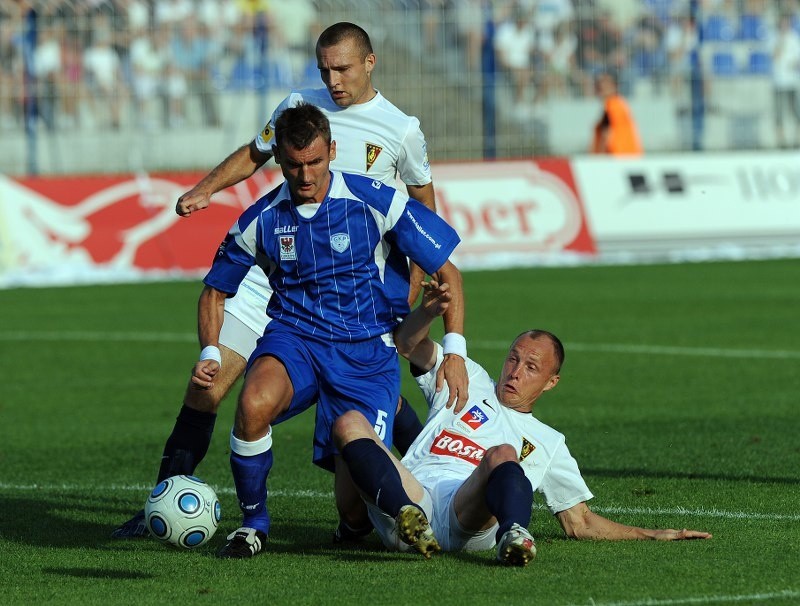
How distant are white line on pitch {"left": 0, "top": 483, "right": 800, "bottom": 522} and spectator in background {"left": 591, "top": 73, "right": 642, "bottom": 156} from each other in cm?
1383

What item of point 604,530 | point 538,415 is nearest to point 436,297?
point 604,530

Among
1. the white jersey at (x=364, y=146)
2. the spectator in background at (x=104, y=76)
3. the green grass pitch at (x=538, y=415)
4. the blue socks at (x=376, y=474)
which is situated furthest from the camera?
the spectator in background at (x=104, y=76)

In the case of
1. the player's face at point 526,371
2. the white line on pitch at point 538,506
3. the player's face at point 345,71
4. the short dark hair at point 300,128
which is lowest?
the white line on pitch at point 538,506

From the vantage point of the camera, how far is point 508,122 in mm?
22000

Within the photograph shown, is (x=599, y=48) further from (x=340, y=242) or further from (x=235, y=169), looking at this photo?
(x=340, y=242)

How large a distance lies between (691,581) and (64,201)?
14295 millimetres

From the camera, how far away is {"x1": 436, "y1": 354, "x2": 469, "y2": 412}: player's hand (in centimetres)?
605

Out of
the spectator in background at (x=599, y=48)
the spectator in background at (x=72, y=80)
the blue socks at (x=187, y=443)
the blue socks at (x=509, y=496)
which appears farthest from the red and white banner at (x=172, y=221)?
the blue socks at (x=509, y=496)

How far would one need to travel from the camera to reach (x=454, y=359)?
609cm

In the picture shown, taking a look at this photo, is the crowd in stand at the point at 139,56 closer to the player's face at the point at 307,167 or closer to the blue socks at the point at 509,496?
the player's face at the point at 307,167

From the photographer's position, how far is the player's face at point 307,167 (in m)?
6.02

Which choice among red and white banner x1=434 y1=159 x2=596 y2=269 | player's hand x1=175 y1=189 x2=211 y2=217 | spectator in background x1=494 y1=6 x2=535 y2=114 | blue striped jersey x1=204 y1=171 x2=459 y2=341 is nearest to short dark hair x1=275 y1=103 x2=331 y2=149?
blue striped jersey x1=204 y1=171 x2=459 y2=341

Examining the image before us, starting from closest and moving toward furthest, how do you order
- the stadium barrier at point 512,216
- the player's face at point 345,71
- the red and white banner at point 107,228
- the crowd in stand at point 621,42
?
the player's face at point 345,71 < the red and white banner at point 107,228 < the stadium barrier at point 512,216 < the crowd in stand at point 621,42


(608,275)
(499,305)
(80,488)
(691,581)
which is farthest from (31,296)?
(691,581)
